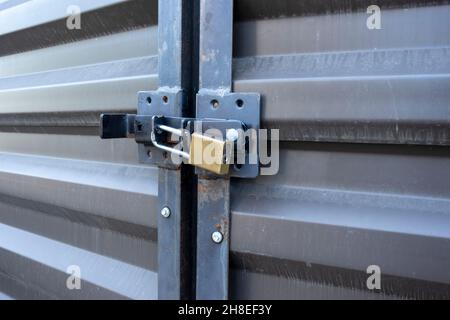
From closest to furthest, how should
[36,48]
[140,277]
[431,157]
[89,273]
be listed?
1. [431,157]
2. [140,277]
3. [89,273]
4. [36,48]

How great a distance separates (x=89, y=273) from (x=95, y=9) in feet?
2.51

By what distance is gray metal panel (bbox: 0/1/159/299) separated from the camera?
1043mm

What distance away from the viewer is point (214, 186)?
0.87 meters

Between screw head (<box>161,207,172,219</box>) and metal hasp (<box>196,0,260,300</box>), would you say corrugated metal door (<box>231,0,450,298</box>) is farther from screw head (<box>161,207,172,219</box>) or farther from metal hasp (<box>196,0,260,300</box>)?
screw head (<box>161,207,172,219</box>)

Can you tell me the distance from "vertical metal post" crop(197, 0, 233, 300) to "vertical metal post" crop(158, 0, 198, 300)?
1.9 inches

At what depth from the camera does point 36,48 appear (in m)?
1.44

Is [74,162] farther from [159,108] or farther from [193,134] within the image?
[193,134]

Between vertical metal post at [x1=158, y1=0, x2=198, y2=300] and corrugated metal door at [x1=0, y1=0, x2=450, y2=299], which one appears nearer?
corrugated metal door at [x1=0, y1=0, x2=450, y2=299]

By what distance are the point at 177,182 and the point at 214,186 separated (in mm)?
97

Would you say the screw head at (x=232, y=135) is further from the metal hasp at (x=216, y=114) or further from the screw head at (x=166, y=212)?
the screw head at (x=166, y=212)

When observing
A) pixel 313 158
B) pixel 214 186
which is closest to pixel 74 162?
pixel 214 186

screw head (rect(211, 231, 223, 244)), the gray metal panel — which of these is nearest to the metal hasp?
screw head (rect(211, 231, 223, 244))
